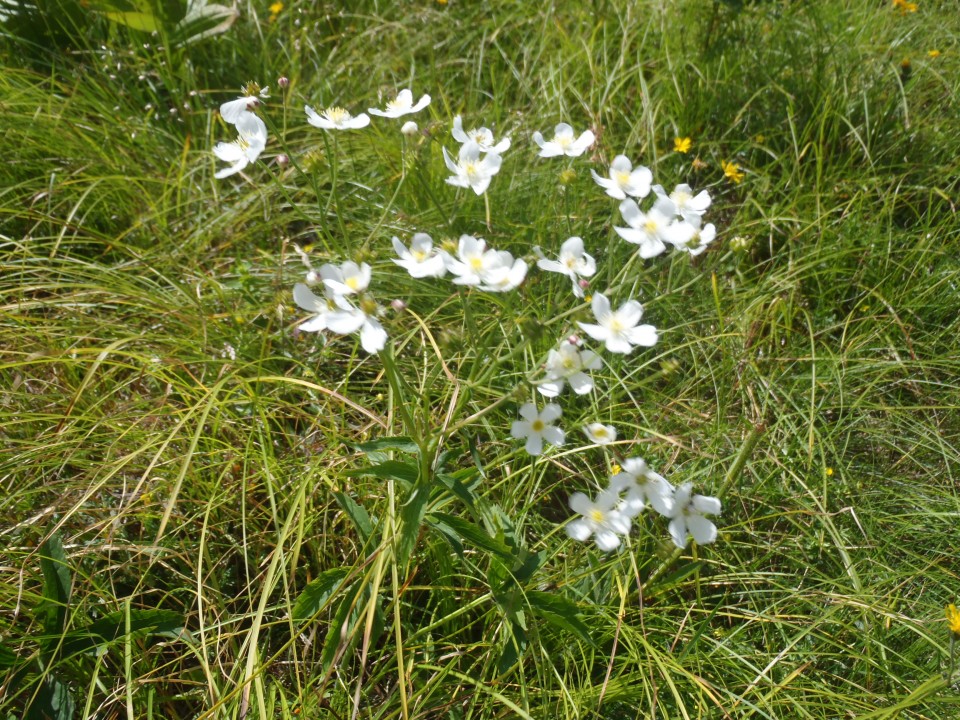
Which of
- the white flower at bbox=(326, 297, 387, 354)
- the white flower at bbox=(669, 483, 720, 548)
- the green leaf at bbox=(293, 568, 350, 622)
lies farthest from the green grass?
the white flower at bbox=(669, 483, 720, 548)

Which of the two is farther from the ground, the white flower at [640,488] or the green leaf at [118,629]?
the white flower at [640,488]

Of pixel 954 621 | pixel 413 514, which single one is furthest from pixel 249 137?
pixel 954 621

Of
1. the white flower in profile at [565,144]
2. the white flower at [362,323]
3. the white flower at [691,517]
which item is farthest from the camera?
the white flower in profile at [565,144]

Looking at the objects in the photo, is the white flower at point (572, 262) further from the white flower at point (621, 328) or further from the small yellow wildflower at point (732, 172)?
the small yellow wildflower at point (732, 172)

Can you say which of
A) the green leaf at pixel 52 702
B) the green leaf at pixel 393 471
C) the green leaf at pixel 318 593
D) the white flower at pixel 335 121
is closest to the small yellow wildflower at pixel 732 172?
the white flower at pixel 335 121

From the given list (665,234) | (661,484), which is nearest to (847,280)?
(665,234)

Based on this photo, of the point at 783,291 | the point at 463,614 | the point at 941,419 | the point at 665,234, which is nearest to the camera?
the point at 665,234

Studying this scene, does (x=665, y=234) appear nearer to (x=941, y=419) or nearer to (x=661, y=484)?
(x=661, y=484)
